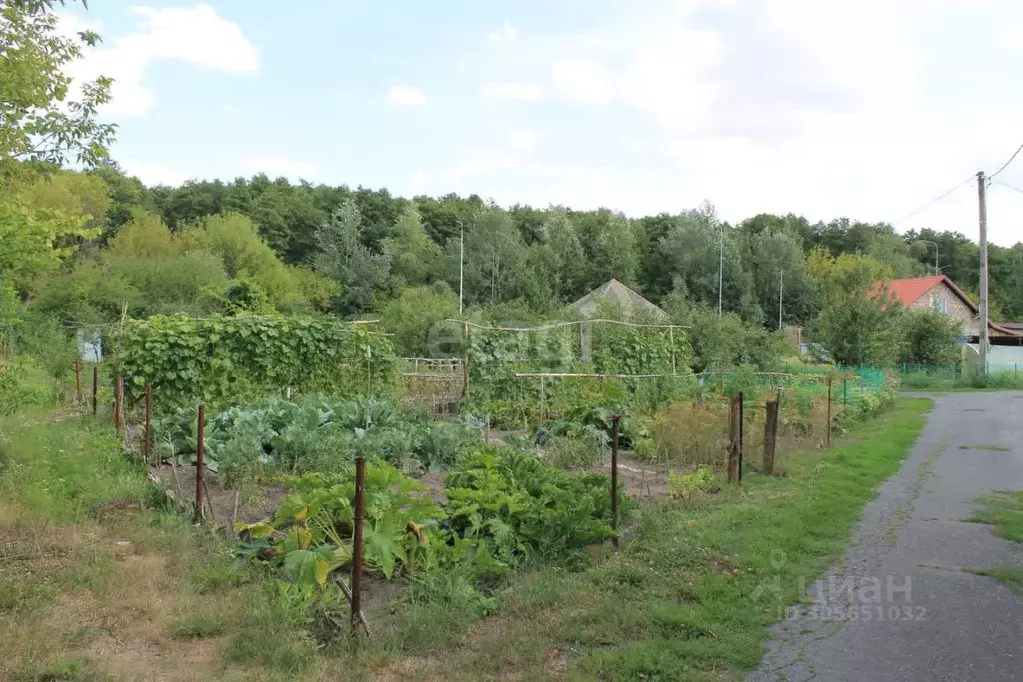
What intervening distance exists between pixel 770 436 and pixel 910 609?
506 cm

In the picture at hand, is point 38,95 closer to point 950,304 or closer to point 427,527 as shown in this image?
point 427,527

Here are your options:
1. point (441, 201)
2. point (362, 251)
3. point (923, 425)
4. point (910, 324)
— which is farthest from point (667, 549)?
point (441, 201)

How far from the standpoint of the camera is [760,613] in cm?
510

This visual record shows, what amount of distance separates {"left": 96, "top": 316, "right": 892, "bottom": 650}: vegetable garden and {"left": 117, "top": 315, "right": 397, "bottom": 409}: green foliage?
30 millimetres

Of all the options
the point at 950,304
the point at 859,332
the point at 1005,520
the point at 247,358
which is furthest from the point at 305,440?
the point at 950,304

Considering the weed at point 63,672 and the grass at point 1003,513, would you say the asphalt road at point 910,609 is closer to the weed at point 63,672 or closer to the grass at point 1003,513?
the grass at point 1003,513

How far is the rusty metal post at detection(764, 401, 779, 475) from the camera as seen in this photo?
1013 centimetres

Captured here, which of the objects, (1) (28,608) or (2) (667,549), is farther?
(2) (667,549)

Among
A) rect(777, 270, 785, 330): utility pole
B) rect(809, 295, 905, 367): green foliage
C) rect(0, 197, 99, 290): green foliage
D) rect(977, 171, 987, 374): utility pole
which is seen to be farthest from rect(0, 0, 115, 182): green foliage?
rect(777, 270, 785, 330): utility pole

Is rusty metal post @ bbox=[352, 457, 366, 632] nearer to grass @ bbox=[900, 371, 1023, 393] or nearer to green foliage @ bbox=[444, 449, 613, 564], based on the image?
green foliage @ bbox=[444, 449, 613, 564]

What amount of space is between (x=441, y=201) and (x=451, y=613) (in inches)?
2764

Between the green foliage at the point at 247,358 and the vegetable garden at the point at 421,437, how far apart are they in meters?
0.03

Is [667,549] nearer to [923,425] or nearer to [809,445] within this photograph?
[809,445]

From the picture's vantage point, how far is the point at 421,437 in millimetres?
9789
